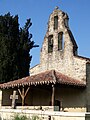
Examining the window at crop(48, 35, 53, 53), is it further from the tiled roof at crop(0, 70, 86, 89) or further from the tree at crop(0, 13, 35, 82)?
the tiled roof at crop(0, 70, 86, 89)

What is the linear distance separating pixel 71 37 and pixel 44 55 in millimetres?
3066

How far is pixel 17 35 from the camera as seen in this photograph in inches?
1047

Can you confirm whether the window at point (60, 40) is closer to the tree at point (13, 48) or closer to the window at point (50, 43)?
the window at point (50, 43)

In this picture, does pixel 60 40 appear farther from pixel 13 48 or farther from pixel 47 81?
pixel 47 81

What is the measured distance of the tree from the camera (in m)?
24.9

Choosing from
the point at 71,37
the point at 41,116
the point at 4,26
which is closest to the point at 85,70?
the point at 71,37

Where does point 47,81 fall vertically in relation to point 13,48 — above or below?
below

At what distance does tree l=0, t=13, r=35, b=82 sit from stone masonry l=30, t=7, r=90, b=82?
50.5 inches

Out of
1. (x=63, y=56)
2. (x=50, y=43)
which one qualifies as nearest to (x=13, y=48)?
(x=50, y=43)

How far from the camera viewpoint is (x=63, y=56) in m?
23.4

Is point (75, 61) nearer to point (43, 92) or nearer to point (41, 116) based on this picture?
point (43, 92)

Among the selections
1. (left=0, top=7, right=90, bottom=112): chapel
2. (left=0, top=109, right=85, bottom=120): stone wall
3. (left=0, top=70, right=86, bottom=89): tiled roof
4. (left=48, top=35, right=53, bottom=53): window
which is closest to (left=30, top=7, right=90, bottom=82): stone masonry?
(left=0, top=7, right=90, bottom=112): chapel

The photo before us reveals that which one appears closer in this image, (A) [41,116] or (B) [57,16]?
(A) [41,116]

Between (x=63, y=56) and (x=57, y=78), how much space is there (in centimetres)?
420
